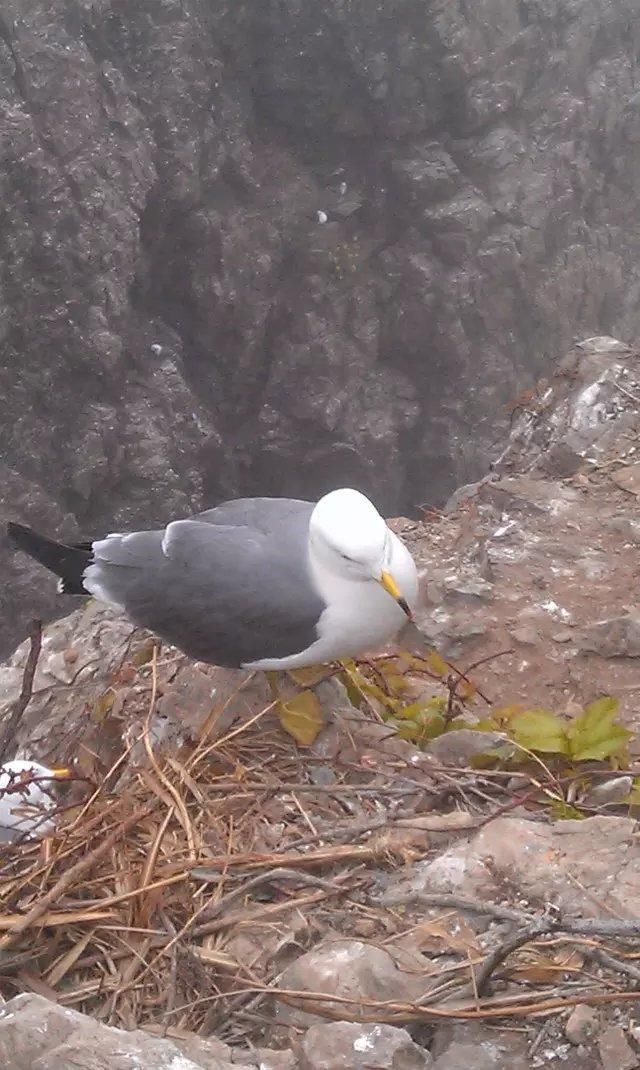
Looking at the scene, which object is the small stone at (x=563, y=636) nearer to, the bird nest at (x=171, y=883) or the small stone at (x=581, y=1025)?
the bird nest at (x=171, y=883)

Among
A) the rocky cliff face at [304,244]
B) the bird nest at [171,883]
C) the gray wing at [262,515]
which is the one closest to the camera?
the bird nest at [171,883]

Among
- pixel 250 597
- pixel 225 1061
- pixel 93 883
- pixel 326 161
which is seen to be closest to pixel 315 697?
pixel 250 597

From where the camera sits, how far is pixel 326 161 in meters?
9.48

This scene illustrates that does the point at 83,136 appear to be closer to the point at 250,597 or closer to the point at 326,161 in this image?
the point at 326,161

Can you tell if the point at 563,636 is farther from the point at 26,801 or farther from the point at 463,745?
the point at 26,801

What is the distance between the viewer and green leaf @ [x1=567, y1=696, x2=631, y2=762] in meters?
1.80

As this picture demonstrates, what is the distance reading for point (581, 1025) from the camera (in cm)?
117

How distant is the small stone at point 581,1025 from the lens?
45.9 inches

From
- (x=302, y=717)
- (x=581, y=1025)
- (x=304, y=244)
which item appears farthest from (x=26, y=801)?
(x=304, y=244)

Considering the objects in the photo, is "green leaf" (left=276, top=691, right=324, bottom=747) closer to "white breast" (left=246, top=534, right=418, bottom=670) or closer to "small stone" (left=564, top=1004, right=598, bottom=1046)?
"white breast" (left=246, top=534, right=418, bottom=670)

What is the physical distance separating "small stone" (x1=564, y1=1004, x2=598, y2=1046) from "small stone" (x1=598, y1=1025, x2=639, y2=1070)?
0.02m

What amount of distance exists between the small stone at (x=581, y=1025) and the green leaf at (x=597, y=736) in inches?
25.7

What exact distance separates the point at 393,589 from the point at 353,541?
0.39 ft

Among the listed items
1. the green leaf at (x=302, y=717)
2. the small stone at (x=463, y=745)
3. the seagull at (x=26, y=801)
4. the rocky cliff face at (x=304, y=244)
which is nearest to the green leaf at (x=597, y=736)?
the small stone at (x=463, y=745)
